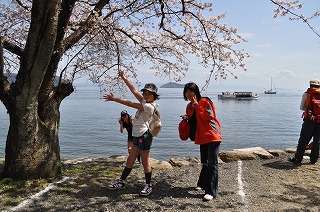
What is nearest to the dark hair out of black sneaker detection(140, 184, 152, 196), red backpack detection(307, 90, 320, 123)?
black sneaker detection(140, 184, 152, 196)

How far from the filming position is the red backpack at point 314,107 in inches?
313

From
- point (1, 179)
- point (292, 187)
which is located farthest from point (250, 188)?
point (1, 179)

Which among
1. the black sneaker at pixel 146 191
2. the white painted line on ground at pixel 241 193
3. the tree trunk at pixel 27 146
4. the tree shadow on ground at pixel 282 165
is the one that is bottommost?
the tree shadow on ground at pixel 282 165

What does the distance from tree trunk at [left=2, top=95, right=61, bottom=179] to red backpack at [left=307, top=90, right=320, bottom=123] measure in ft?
22.2

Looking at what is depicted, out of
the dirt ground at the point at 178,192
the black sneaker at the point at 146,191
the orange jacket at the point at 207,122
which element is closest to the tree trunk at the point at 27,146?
the dirt ground at the point at 178,192

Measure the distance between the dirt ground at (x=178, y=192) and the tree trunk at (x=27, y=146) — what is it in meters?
0.53

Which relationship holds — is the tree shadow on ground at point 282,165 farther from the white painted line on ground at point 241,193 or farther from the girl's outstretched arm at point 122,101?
the girl's outstretched arm at point 122,101

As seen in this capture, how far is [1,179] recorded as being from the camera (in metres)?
6.17

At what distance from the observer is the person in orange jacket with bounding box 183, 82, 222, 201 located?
5.55 metres

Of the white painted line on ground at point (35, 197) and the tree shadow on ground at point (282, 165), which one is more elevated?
the white painted line on ground at point (35, 197)

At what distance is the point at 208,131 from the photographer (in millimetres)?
5559

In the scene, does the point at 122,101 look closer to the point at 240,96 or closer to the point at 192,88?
the point at 192,88

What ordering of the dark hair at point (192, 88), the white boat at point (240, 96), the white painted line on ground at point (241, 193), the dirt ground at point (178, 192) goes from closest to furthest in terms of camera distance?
the dirt ground at point (178, 192) → the white painted line on ground at point (241, 193) → the dark hair at point (192, 88) → the white boat at point (240, 96)

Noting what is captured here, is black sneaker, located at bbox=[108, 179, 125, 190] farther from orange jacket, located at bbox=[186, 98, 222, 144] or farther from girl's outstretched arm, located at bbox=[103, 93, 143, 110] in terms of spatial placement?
orange jacket, located at bbox=[186, 98, 222, 144]
